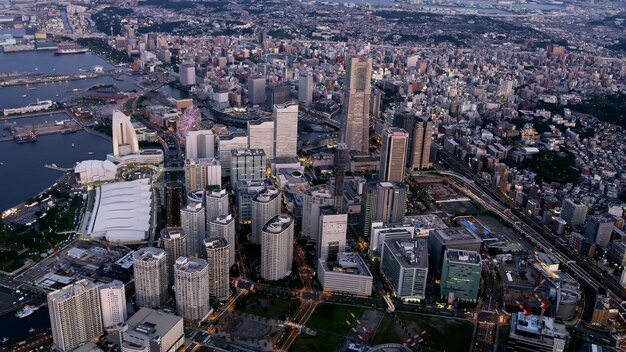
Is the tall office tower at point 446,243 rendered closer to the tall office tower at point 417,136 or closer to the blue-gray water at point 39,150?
the tall office tower at point 417,136

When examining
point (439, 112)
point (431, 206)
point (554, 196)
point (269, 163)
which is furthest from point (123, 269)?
point (439, 112)

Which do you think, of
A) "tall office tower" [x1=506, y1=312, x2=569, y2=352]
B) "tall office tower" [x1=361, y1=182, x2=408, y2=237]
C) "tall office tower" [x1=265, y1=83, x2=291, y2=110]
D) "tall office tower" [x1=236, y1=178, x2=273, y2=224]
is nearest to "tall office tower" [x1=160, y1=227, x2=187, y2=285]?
"tall office tower" [x1=236, y1=178, x2=273, y2=224]

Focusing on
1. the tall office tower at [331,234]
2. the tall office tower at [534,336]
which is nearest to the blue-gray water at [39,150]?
the tall office tower at [331,234]

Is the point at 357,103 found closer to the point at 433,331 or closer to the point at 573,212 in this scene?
the point at 573,212

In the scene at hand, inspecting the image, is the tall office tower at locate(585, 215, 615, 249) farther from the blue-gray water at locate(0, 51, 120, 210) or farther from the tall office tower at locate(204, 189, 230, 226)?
the blue-gray water at locate(0, 51, 120, 210)

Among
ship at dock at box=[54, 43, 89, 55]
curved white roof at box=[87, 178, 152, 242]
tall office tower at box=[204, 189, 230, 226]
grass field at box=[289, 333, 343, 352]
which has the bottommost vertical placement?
grass field at box=[289, 333, 343, 352]

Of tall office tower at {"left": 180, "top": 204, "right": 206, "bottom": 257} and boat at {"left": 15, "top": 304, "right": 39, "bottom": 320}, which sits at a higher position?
tall office tower at {"left": 180, "top": 204, "right": 206, "bottom": 257}
